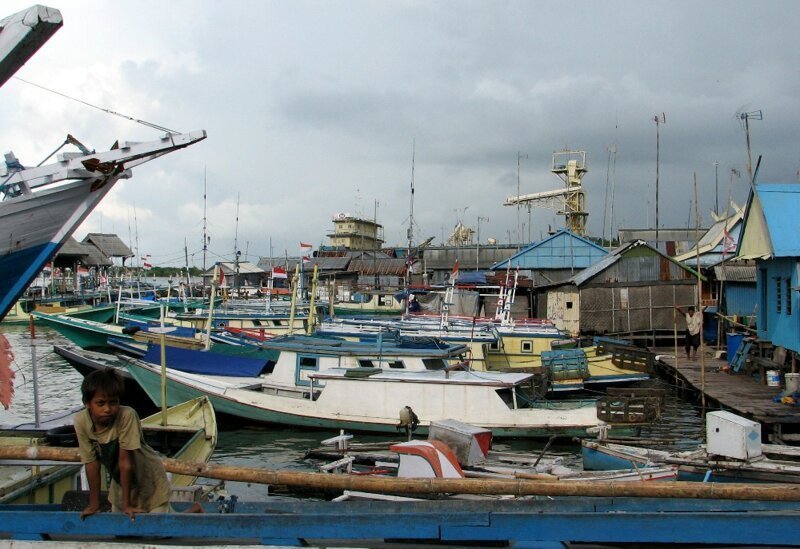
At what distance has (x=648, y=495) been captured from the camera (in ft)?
18.0

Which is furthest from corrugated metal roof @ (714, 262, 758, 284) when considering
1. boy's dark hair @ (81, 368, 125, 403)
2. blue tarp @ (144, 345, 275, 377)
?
boy's dark hair @ (81, 368, 125, 403)

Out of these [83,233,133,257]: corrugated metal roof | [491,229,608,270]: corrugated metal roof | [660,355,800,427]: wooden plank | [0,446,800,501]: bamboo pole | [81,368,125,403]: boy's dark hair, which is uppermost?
[83,233,133,257]: corrugated metal roof

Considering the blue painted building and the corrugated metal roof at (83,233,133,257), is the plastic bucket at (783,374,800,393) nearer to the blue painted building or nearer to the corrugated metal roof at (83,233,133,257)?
the blue painted building

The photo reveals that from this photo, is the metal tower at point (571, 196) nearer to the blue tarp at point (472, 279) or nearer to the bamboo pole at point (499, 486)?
the blue tarp at point (472, 279)

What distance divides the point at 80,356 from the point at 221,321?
13767mm

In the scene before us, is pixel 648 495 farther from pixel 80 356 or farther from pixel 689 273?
pixel 689 273

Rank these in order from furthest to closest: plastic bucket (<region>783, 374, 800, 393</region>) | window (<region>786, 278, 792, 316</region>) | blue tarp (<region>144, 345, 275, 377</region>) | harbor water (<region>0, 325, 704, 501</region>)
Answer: blue tarp (<region>144, 345, 275, 377</region>), window (<region>786, 278, 792, 316</region>), plastic bucket (<region>783, 374, 800, 393</region>), harbor water (<region>0, 325, 704, 501</region>)

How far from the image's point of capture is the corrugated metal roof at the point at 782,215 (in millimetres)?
17562

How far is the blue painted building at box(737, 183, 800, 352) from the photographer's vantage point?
58.1 ft

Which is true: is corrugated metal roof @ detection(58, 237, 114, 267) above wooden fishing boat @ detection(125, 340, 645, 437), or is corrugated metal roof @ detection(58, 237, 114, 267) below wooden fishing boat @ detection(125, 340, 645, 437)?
above

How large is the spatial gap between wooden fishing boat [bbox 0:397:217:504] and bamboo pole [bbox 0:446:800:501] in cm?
107

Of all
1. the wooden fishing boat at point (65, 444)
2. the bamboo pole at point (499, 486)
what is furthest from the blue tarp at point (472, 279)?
the bamboo pole at point (499, 486)

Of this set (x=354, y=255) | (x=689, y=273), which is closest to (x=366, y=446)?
(x=689, y=273)

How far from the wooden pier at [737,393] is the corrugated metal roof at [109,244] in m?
56.3
